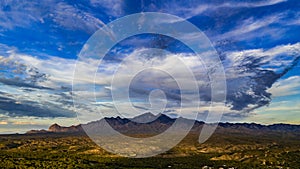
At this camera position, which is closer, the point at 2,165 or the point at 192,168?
the point at 2,165

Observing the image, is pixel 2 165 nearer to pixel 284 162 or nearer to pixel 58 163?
pixel 58 163

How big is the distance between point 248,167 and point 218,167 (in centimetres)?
1872

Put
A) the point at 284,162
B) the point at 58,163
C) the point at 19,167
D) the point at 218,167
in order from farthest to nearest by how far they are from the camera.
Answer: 1. the point at 284,162
2. the point at 218,167
3. the point at 58,163
4. the point at 19,167

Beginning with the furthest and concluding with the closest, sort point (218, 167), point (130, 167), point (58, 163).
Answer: point (218, 167)
point (130, 167)
point (58, 163)

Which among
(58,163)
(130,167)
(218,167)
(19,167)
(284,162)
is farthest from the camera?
(284,162)

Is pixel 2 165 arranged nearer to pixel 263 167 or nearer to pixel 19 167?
pixel 19 167

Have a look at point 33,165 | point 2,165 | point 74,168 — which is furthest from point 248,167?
point 2,165

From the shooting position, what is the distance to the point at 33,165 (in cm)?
15250

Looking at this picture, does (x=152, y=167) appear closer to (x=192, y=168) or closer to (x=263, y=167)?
(x=192, y=168)

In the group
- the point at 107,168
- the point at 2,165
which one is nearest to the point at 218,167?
the point at 107,168

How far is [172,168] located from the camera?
178 metres

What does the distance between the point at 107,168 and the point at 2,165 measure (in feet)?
167

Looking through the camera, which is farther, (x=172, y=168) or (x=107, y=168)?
(x=172, y=168)

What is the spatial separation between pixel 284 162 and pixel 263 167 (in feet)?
71.2
